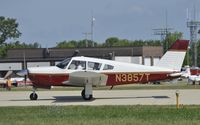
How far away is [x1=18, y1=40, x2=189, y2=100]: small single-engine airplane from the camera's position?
2673cm

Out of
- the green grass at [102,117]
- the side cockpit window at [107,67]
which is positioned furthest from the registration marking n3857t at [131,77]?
the green grass at [102,117]

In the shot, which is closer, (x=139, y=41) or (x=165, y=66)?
(x=165, y=66)

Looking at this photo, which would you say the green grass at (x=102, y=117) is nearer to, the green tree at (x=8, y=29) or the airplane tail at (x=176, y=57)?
the airplane tail at (x=176, y=57)

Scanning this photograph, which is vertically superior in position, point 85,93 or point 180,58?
point 180,58

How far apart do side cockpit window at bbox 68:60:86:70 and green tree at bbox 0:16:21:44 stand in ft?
362

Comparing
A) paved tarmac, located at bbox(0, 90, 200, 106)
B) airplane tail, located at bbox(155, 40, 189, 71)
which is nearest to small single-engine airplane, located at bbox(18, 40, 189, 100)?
airplane tail, located at bbox(155, 40, 189, 71)

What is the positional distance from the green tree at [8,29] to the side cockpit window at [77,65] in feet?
362

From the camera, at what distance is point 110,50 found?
107312mm

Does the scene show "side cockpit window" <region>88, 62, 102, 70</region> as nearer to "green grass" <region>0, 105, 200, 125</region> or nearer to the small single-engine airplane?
the small single-engine airplane

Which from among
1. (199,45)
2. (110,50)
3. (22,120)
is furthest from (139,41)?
(22,120)

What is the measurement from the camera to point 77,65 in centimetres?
2681

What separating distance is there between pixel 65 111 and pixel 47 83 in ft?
28.3

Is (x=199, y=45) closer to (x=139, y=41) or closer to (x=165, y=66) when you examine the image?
(x=139, y=41)

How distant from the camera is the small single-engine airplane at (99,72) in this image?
2673 centimetres
